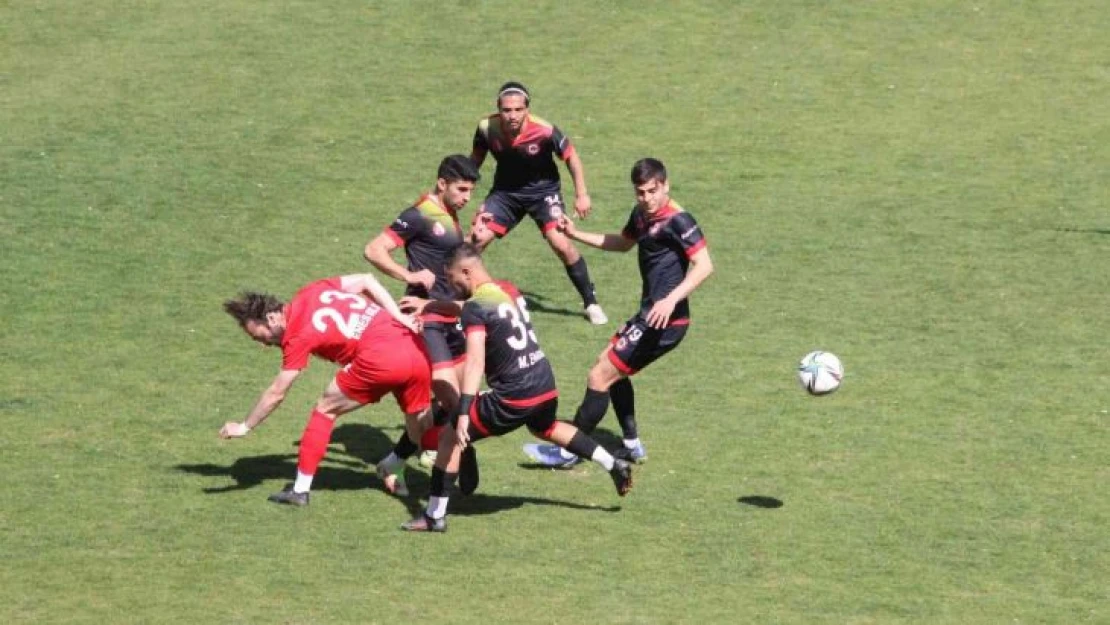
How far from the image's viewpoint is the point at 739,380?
16359 mm

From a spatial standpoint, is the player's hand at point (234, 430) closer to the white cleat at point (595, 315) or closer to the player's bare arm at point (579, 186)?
the player's bare arm at point (579, 186)

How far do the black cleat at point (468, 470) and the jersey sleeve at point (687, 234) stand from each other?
2.39 m

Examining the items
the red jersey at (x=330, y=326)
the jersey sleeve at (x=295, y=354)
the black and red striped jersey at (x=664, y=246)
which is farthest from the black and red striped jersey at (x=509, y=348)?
the black and red striped jersey at (x=664, y=246)

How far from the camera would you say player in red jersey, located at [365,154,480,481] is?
13.9m

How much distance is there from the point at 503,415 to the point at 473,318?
82cm

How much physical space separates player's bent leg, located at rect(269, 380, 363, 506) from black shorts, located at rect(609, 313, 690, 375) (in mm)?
2219

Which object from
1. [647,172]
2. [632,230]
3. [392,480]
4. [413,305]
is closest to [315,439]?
[392,480]

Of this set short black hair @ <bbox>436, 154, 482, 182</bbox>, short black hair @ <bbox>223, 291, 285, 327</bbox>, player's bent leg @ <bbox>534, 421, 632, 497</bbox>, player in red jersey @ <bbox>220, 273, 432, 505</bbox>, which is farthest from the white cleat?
short black hair @ <bbox>223, 291, 285, 327</bbox>

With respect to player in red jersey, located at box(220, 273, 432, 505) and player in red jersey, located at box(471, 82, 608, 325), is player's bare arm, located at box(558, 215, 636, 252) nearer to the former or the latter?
player in red jersey, located at box(220, 273, 432, 505)

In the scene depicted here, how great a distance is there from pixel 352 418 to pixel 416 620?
4651 mm

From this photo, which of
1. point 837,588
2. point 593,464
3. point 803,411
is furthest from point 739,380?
point 837,588

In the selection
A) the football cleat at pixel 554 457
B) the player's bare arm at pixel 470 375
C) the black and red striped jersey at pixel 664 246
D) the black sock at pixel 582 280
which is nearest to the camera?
the player's bare arm at pixel 470 375

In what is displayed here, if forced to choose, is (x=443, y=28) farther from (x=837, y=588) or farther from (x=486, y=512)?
(x=837, y=588)

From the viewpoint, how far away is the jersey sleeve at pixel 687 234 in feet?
45.2
